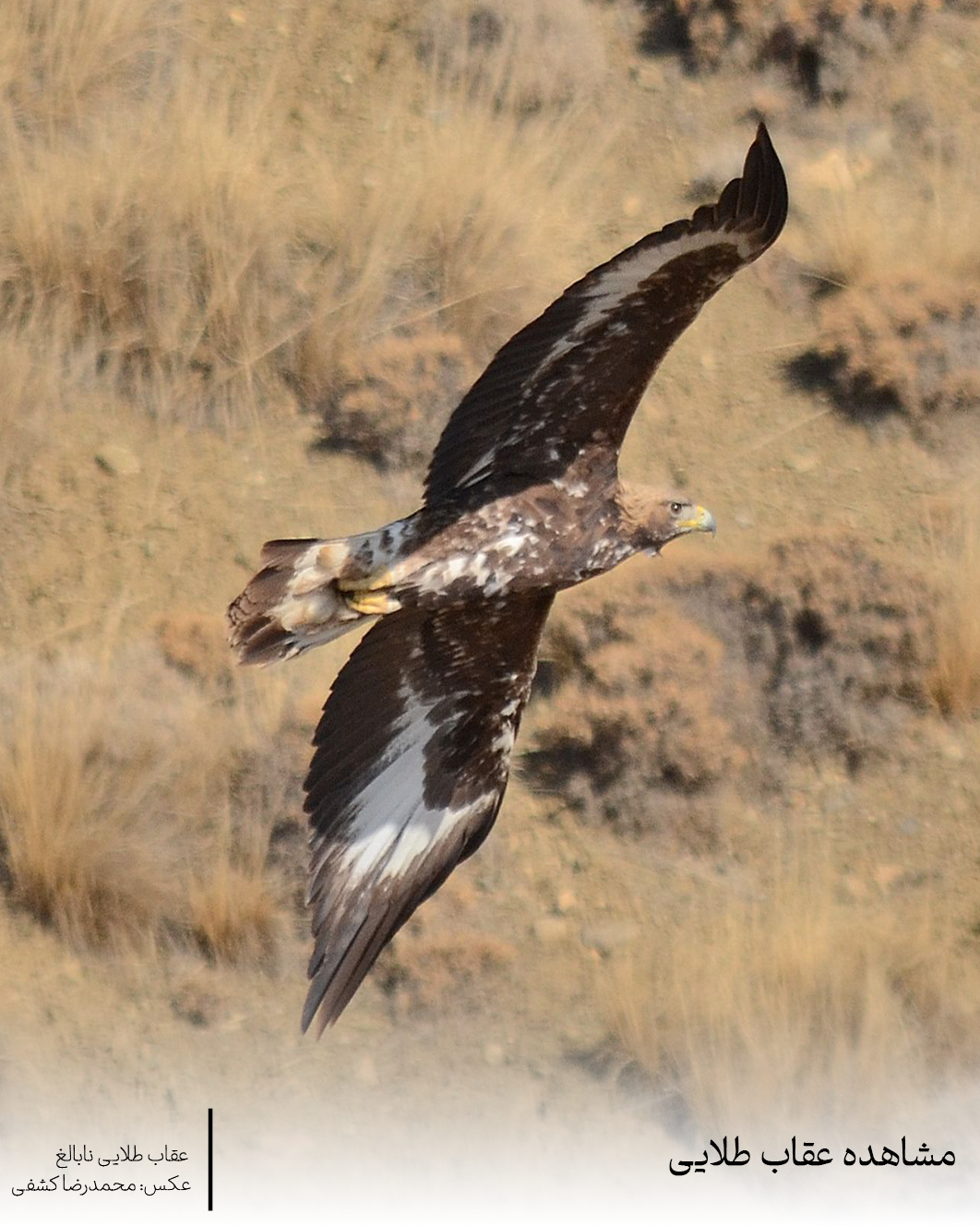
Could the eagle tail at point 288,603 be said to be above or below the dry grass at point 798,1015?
above

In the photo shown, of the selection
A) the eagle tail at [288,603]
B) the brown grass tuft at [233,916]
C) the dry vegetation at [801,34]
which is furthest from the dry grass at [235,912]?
the dry vegetation at [801,34]

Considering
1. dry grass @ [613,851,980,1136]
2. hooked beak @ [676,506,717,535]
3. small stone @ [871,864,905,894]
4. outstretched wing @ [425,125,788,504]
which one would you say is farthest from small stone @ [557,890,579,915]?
outstretched wing @ [425,125,788,504]

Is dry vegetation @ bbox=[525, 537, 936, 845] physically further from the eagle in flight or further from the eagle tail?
the eagle tail

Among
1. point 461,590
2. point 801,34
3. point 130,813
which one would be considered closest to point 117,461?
point 130,813

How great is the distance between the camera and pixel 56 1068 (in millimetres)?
8062

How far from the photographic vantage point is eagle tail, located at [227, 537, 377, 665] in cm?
675

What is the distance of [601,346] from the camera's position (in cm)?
666

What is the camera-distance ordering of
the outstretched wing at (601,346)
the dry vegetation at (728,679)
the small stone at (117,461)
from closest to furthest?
the outstretched wing at (601,346), the dry vegetation at (728,679), the small stone at (117,461)

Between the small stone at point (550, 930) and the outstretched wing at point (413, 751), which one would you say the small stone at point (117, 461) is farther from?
the small stone at point (550, 930)

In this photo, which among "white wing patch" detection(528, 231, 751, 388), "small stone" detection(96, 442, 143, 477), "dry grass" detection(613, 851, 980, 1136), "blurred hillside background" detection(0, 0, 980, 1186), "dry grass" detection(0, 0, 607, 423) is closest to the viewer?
"white wing patch" detection(528, 231, 751, 388)

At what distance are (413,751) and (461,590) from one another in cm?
76

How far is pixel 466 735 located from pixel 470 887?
1.70m

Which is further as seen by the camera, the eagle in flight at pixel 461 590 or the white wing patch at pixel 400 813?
the white wing patch at pixel 400 813

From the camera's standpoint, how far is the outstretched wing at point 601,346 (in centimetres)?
616
